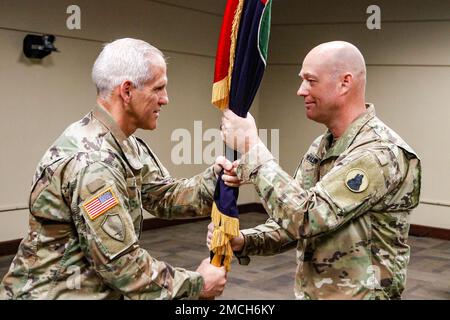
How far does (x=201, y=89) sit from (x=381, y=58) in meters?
2.22

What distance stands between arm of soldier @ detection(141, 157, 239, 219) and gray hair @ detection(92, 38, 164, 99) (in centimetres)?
53

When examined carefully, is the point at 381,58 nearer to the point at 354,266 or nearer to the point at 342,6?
the point at 342,6

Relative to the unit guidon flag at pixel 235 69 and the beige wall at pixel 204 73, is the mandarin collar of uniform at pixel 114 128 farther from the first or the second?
the beige wall at pixel 204 73

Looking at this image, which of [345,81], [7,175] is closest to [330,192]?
[345,81]

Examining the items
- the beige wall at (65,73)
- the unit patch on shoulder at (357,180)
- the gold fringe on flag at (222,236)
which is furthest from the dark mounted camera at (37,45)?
the unit patch on shoulder at (357,180)

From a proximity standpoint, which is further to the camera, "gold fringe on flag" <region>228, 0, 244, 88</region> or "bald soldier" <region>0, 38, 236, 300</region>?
"gold fringe on flag" <region>228, 0, 244, 88</region>

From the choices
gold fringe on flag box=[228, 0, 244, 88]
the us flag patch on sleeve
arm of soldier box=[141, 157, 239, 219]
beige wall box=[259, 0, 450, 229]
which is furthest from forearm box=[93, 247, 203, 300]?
beige wall box=[259, 0, 450, 229]

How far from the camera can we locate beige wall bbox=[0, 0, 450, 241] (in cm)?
541

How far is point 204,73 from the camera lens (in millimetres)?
7301

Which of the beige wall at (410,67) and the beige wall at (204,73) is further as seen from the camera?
the beige wall at (410,67)

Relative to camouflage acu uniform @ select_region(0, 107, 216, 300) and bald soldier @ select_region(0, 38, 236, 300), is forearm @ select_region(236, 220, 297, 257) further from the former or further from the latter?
camouflage acu uniform @ select_region(0, 107, 216, 300)

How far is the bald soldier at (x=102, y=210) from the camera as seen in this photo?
1655 mm

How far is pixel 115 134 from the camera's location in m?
1.83

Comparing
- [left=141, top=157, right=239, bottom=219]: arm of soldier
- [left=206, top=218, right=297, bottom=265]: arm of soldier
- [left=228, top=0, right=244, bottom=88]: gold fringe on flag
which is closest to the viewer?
[left=228, top=0, right=244, bottom=88]: gold fringe on flag
